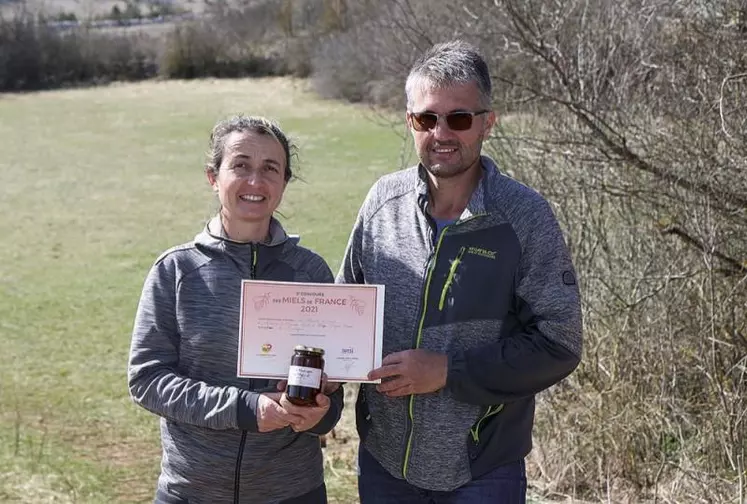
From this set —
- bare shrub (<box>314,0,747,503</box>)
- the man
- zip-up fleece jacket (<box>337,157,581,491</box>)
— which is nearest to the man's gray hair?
the man

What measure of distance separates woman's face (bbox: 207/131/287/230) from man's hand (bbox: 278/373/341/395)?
534 mm

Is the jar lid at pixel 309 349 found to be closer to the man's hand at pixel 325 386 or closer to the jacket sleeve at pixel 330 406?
the man's hand at pixel 325 386

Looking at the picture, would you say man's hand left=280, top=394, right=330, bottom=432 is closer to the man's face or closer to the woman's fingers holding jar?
the woman's fingers holding jar

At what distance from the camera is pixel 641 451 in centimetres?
551

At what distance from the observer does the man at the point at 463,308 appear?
300 cm

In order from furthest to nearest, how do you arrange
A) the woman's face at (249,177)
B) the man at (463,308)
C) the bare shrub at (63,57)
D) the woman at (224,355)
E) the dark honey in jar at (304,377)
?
1. the bare shrub at (63,57)
2. the woman's face at (249,177)
3. the woman at (224,355)
4. the man at (463,308)
5. the dark honey in jar at (304,377)

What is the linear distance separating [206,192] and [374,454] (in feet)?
63.9

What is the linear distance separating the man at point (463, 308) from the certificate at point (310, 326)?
111 millimetres

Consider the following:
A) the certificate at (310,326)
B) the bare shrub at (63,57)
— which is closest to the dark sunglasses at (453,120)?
the certificate at (310,326)

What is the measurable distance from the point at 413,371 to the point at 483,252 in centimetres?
41

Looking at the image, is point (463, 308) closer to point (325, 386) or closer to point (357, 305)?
point (357, 305)

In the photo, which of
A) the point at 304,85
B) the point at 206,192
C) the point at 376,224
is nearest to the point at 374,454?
the point at 376,224

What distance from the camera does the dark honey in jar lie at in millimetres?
2887

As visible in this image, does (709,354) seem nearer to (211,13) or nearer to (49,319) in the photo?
(49,319)
